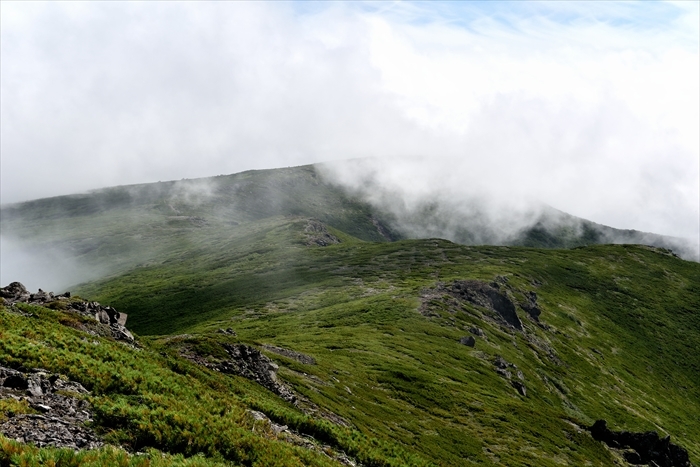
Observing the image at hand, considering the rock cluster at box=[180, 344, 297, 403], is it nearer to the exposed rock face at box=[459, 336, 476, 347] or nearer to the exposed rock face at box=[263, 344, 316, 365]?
the exposed rock face at box=[263, 344, 316, 365]

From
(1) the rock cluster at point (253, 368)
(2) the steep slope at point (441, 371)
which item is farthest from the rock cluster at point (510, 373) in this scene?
(1) the rock cluster at point (253, 368)

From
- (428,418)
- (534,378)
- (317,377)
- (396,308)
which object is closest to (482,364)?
(534,378)

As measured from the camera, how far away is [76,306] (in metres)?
47.1

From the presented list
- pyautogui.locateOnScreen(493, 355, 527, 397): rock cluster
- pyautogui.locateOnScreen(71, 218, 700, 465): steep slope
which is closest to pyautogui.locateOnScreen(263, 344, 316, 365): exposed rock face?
pyautogui.locateOnScreen(71, 218, 700, 465): steep slope

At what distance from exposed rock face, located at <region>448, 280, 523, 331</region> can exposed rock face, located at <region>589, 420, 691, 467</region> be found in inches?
2984

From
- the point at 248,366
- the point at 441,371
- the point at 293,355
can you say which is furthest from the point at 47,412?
the point at 441,371

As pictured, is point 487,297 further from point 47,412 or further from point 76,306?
point 47,412

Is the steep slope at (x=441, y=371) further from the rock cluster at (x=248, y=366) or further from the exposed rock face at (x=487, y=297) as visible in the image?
the rock cluster at (x=248, y=366)

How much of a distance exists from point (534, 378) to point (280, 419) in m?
121

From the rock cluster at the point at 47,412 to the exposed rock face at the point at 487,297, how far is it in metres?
159

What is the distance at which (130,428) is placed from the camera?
21.6m

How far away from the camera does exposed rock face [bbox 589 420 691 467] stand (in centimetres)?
9694

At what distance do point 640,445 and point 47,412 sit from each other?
10503 cm

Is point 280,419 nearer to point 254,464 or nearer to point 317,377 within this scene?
point 254,464
